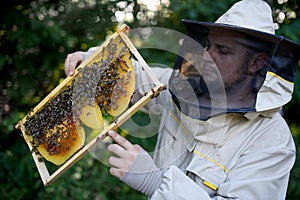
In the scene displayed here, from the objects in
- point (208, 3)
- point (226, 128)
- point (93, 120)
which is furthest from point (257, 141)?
point (208, 3)

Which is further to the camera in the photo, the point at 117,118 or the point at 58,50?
the point at 58,50

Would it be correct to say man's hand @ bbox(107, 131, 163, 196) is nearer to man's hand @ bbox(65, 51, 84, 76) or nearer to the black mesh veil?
the black mesh veil

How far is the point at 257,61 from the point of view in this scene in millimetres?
1815

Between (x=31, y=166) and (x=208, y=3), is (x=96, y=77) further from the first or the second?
(x=31, y=166)

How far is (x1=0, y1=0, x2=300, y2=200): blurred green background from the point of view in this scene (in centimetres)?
315

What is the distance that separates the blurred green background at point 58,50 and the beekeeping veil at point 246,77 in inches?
43.7

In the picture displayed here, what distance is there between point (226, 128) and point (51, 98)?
0.76 metres

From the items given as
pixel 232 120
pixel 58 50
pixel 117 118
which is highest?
pixel 117 118

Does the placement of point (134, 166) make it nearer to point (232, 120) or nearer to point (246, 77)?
point (232, 120)

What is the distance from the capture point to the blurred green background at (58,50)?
10.3ft

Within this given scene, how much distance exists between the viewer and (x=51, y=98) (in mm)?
1929

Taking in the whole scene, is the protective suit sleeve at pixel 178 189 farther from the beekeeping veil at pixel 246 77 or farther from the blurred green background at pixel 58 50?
the blurred green background at pixel 58 50

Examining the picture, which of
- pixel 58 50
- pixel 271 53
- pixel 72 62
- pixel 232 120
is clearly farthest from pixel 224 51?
pixel 58 50

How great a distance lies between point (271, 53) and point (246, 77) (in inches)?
5.4
